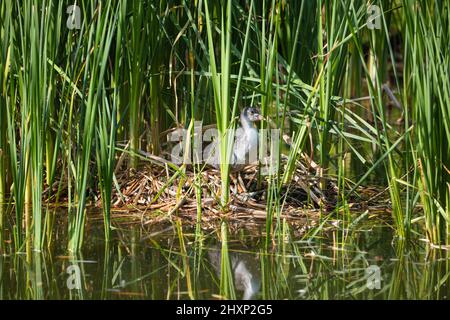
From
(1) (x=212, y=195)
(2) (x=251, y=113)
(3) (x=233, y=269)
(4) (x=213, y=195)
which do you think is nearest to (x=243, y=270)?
(3) (x=233, y=269)

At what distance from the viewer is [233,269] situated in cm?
455

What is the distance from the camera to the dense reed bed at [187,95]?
4488 mm

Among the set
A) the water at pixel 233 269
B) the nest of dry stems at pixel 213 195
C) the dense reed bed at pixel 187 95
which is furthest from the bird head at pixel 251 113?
the water at pixel 233 269

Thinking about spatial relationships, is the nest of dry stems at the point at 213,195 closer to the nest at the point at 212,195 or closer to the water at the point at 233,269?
the nest at the point at 212,195

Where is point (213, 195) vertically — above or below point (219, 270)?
above

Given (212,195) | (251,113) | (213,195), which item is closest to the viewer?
(213,195)

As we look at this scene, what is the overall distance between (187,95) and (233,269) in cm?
187

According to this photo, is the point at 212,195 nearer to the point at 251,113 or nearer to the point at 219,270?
the point at 251,113

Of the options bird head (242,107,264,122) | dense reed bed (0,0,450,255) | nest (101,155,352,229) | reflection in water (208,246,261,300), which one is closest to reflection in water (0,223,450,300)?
reflection in water (208,246,261,300)

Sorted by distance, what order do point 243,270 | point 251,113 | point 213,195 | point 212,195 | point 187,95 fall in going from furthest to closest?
point 251,113
point 187,95
point 212,195
point 213,195
point 243,270

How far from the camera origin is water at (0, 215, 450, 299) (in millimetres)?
4168

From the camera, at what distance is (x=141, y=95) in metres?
6.07

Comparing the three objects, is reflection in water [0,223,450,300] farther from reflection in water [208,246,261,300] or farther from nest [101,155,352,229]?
nest [101,155,352,229]

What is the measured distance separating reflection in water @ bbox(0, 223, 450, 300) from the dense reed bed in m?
0.15
